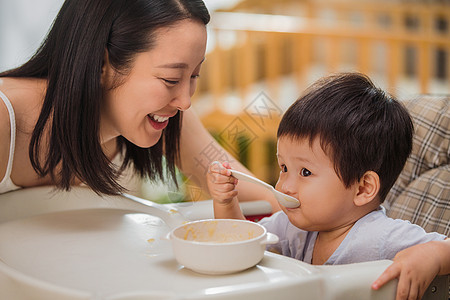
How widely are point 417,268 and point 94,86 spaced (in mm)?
754

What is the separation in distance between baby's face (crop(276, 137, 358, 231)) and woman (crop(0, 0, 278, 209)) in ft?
0.92

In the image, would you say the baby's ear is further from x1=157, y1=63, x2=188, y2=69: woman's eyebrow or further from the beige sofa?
x1=157, y1=63, x2=188, y2=69: woman's eyebrow

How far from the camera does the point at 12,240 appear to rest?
1.03 meters

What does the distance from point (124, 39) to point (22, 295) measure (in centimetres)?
58

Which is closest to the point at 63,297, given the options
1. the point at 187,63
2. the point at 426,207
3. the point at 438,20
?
the point at 187,63

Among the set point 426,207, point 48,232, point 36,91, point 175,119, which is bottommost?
point 426,207

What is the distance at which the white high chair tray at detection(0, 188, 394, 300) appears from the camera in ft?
2.52

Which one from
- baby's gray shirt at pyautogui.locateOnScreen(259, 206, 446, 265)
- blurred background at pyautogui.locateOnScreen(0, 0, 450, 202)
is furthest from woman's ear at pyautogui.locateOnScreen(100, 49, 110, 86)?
blurred background at pyautogui.locateOnScreen(0, 0, 450, 202)

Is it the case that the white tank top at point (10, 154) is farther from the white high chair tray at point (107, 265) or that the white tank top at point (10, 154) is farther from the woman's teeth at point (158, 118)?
the woman's teeth at point (158, 118)

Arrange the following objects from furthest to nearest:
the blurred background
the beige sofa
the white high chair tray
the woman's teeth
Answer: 1. the blurred background
2. the beige sofa
3. the woman's teeth
4. the white high chair tray

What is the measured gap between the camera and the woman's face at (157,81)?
1146mm

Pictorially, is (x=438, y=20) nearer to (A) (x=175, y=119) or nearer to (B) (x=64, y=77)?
(A) (x=175, y=119)

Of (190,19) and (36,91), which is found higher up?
(190,19)

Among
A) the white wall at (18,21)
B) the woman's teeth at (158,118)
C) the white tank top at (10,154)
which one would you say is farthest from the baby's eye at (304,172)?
the white wall at (18,21)
